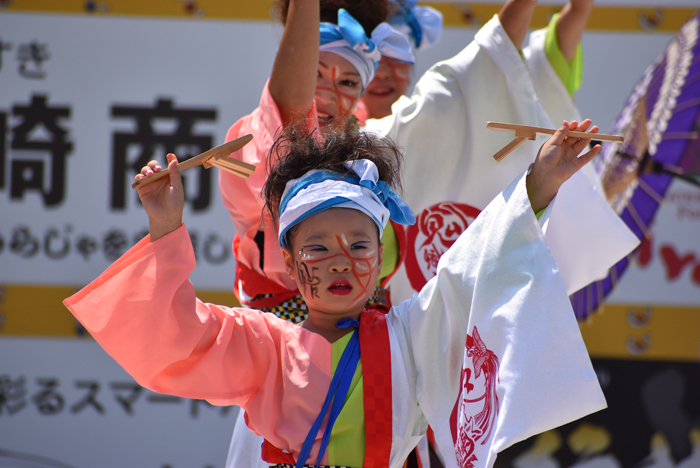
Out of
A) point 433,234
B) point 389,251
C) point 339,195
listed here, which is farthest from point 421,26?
point 339,195

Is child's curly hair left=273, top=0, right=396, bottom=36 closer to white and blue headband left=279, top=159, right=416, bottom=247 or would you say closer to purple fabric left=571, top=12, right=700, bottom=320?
white and blue headband left=279, top=159, right=416, bottom=247

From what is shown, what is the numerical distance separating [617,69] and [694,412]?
57.8 inches

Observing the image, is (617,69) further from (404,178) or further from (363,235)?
(363,235)

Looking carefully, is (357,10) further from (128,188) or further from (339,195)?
(128,188)

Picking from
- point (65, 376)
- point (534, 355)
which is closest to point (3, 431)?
point (65, 376)

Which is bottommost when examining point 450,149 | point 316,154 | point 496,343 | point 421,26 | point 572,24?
point 496,343

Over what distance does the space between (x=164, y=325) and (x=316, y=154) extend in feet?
1.35

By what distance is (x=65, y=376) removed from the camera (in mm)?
2738

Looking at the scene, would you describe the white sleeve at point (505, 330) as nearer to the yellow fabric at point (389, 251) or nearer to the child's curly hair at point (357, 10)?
the yellow fabric at point (389, 251)

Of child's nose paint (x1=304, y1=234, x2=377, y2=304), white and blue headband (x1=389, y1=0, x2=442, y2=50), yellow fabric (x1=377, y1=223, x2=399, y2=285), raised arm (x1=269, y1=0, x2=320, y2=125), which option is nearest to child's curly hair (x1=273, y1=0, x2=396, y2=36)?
white and blue headband (x1=389, y1=0, x2=442, y2=50)

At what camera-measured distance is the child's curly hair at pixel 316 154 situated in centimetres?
121

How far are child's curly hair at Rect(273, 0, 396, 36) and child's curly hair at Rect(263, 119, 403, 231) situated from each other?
1.69 ft

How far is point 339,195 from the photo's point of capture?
3.65ft

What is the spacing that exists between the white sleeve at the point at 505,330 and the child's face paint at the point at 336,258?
12 cm
